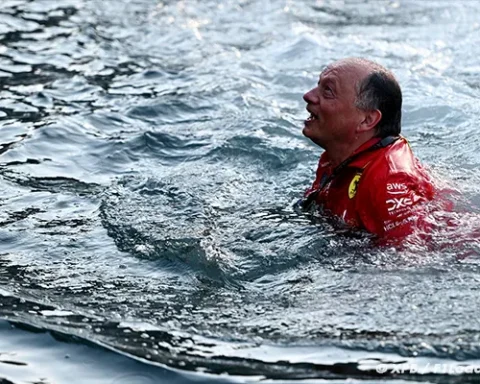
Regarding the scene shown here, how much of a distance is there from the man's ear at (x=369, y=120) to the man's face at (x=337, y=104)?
0.09 feet

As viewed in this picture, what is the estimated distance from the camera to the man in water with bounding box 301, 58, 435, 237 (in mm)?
5578

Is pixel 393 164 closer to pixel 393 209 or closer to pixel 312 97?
pixel 393 209

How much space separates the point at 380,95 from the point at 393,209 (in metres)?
0.75

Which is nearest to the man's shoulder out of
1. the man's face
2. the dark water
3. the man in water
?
the man in water

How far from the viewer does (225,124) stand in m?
8.67

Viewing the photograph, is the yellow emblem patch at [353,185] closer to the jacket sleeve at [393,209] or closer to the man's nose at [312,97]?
the jacket sleeve at [393,209]

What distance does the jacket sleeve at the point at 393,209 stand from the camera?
5488 mm

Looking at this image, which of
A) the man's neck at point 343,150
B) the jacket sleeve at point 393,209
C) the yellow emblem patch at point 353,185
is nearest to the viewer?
the jacket sleeve at point 393,209

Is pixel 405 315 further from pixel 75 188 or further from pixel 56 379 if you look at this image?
pixel 75 188

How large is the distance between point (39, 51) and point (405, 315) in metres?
7.16

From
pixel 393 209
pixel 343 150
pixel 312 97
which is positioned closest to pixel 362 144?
pixel 343 150

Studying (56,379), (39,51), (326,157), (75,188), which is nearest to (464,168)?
(326,157)

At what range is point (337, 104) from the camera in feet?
19.3

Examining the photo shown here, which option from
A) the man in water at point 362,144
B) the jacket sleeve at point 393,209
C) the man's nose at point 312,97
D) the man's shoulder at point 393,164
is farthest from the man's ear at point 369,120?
the jacket sleeve at point 393,209
